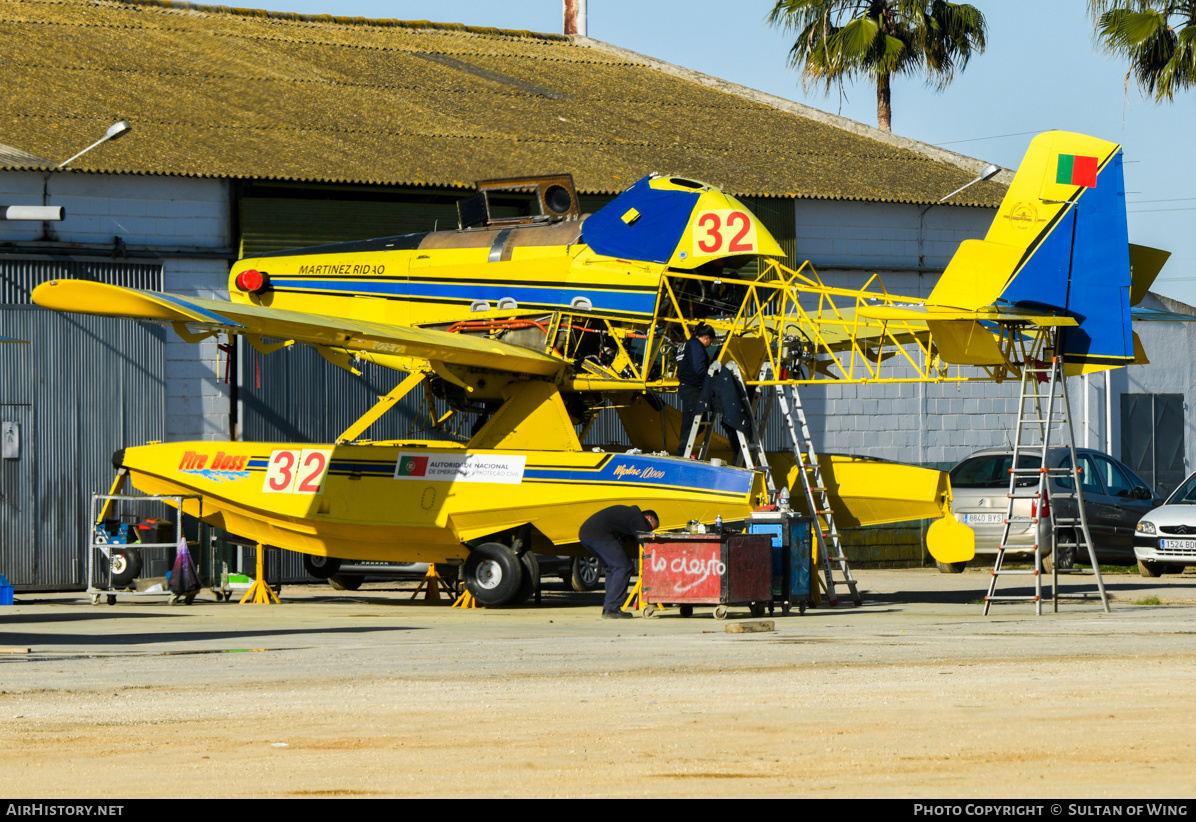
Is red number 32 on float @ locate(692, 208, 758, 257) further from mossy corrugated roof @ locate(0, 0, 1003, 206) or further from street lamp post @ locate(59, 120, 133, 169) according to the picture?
street lamp post @ locate(59, 120, 133, 169)

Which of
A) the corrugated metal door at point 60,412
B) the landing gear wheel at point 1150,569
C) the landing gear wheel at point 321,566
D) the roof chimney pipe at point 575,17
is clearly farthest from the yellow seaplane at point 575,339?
the roof chimney pipe at point 575,17

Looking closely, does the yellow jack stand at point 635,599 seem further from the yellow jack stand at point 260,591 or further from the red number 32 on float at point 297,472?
the yellow jack stand at point 260,591

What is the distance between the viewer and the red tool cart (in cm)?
1573

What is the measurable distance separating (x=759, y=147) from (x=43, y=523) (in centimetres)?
1505

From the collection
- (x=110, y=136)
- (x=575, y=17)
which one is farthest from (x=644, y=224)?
(x=575, y=17)

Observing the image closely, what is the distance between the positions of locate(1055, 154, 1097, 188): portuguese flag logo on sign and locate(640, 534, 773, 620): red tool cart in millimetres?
5325

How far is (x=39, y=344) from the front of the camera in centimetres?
2270

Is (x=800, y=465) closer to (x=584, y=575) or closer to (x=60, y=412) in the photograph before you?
(x=584, y=575)

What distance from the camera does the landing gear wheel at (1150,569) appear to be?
24484 millimetres

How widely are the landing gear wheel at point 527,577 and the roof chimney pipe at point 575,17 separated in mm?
21969

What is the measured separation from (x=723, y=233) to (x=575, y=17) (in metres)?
21.4

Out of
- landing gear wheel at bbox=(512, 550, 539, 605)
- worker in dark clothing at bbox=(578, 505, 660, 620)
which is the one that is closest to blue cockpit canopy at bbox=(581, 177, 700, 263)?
worker in dark clothing at bbox=(578, 505, 660, 620)

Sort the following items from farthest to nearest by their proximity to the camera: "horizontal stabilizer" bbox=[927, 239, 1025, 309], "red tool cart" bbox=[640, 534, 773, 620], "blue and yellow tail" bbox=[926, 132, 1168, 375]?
"blue and yellow tail" bbox=[926, 132, 1168, 375], "horizontal stabilizer" bbox=[927, 239, 1025, 309], "red tool cart" bbox=[640, 534, 773, 620]
